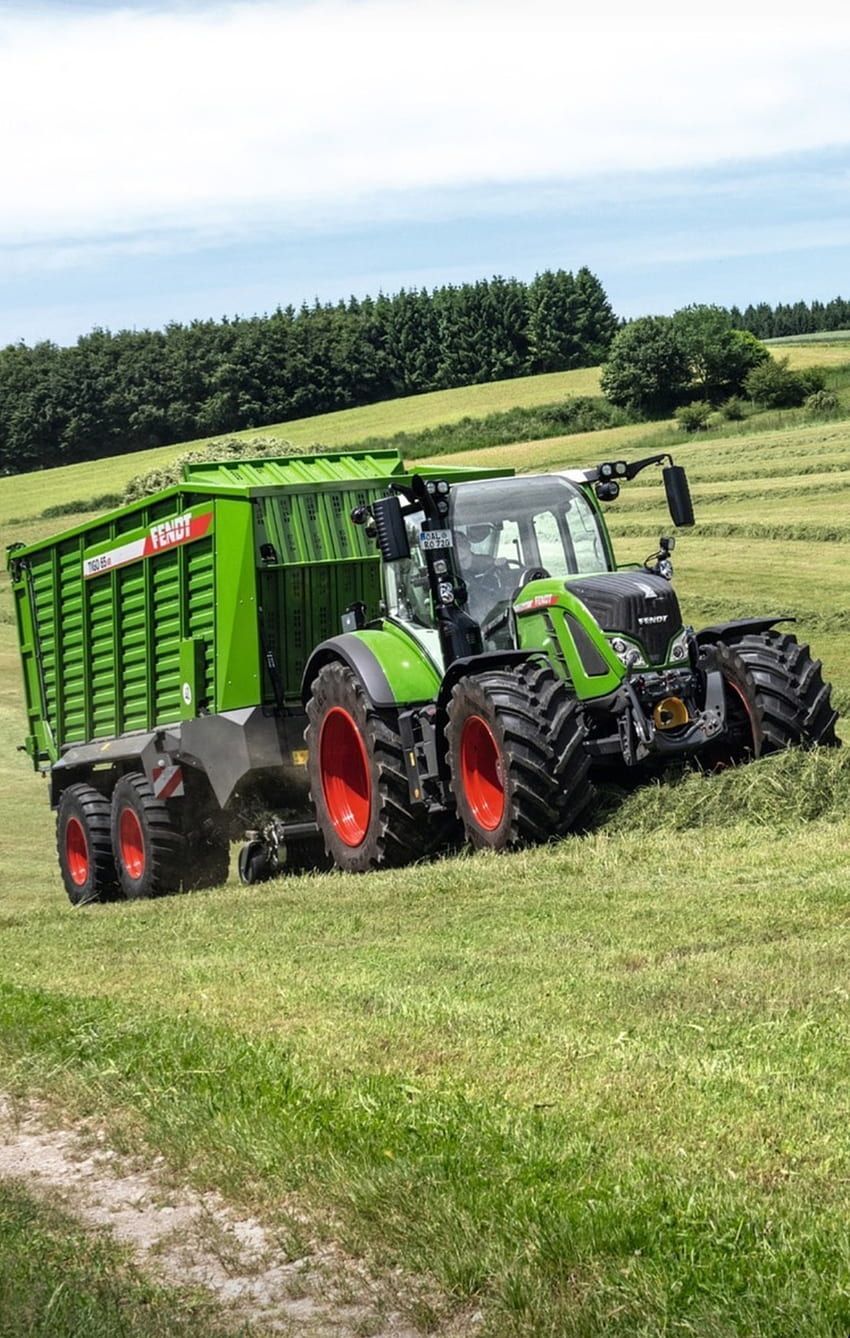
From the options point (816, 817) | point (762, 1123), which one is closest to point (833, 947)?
point (762, 1123)

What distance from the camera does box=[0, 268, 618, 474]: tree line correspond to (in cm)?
8119

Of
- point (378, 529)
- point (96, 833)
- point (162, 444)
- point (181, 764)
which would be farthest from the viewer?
point (162, 444)

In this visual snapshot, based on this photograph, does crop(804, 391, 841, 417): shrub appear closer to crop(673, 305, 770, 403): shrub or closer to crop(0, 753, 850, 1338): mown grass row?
crop(673, 305, 770, 403): shrub

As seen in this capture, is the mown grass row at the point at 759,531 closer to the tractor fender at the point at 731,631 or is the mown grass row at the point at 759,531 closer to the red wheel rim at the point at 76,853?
the red wheel rim at the point at 76,853

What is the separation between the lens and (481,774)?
1095 centimetres

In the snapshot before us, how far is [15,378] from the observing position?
276 ft

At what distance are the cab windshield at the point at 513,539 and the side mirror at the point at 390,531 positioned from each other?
0.55 metres

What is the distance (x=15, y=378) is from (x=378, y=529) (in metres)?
76.6

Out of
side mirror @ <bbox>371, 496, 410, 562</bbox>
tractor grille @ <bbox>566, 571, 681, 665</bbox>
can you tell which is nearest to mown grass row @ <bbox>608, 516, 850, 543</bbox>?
tractor grille @ <bbox>566, 571, 681, 665</bbox>

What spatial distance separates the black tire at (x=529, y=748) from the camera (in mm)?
10234

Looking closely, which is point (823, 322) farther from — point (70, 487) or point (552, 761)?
point (552, 761)

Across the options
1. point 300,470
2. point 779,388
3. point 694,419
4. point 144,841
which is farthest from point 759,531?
point 779,388

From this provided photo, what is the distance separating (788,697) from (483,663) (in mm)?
1899

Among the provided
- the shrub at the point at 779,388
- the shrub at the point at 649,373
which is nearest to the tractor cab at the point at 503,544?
the shrub at the point at 779,388
